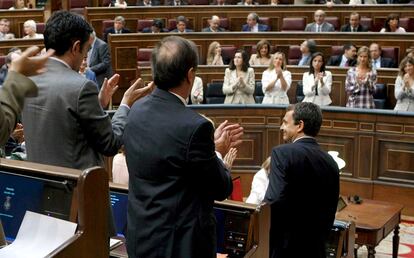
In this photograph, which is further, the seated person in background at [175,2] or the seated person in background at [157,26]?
the seated person in background at [175,2]

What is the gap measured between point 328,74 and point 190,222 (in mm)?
5392

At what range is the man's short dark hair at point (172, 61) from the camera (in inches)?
74.5

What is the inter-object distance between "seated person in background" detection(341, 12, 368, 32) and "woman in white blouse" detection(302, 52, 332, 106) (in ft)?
6.45

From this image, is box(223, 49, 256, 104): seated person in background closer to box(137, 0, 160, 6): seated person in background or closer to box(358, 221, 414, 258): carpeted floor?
box(358, 221, 414, 258): carpeted floor

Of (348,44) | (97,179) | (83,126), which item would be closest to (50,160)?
(83,126)

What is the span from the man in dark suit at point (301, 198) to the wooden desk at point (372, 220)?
1519 millimetres

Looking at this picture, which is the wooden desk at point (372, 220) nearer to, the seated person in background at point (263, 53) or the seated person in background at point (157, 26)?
the seated person in background at point (263, 53)

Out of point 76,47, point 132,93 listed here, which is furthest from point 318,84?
point 76,47

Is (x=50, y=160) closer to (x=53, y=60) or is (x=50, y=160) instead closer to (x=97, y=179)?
(x=53, y=60)

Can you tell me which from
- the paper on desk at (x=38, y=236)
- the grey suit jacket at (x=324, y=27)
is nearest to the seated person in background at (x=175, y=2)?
the grey suit jacket at (x=324, y=27)

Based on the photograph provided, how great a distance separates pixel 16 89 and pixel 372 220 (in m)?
3.50

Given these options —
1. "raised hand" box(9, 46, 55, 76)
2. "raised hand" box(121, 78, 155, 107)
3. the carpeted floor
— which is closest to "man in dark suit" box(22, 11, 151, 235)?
"raised hand" box(121, 78, 155, 107)

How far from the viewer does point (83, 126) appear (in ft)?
6.89

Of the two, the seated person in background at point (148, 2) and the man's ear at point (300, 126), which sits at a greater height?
the seated person in background at point (148, 2)
